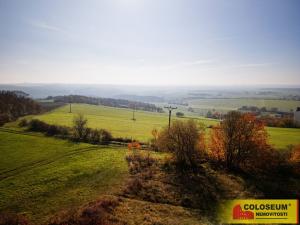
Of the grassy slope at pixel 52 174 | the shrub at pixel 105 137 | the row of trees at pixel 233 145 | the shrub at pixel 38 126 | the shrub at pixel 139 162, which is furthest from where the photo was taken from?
the shrub at pixel 38 126

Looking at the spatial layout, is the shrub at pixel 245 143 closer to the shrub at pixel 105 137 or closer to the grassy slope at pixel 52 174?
the grassy slope at pixel 52 174

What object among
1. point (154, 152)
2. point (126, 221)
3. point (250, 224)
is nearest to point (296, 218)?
point (250, 224)

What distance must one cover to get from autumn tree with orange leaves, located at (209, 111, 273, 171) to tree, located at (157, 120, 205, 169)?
16.5 ft

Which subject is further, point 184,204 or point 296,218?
point 184,204

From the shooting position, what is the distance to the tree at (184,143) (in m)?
39.9

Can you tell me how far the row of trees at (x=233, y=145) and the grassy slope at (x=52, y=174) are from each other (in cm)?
1070

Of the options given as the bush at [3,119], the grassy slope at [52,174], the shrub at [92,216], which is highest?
the bush at [3,119]

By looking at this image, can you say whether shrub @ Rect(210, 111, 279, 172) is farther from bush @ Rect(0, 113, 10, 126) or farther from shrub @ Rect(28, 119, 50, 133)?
bush @ Rect(0, 113, 10, 126)

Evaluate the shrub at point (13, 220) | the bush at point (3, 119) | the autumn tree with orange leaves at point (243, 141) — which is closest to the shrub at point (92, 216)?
the shrub at point (13, 220)

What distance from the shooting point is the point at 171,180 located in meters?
33.7

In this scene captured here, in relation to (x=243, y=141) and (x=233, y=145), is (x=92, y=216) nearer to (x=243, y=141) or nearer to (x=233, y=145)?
(x=233, y=145)

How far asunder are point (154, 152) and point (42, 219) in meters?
30.1

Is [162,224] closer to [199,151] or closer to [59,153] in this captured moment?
[199,151]

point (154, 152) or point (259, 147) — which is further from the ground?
point (259, 147)
